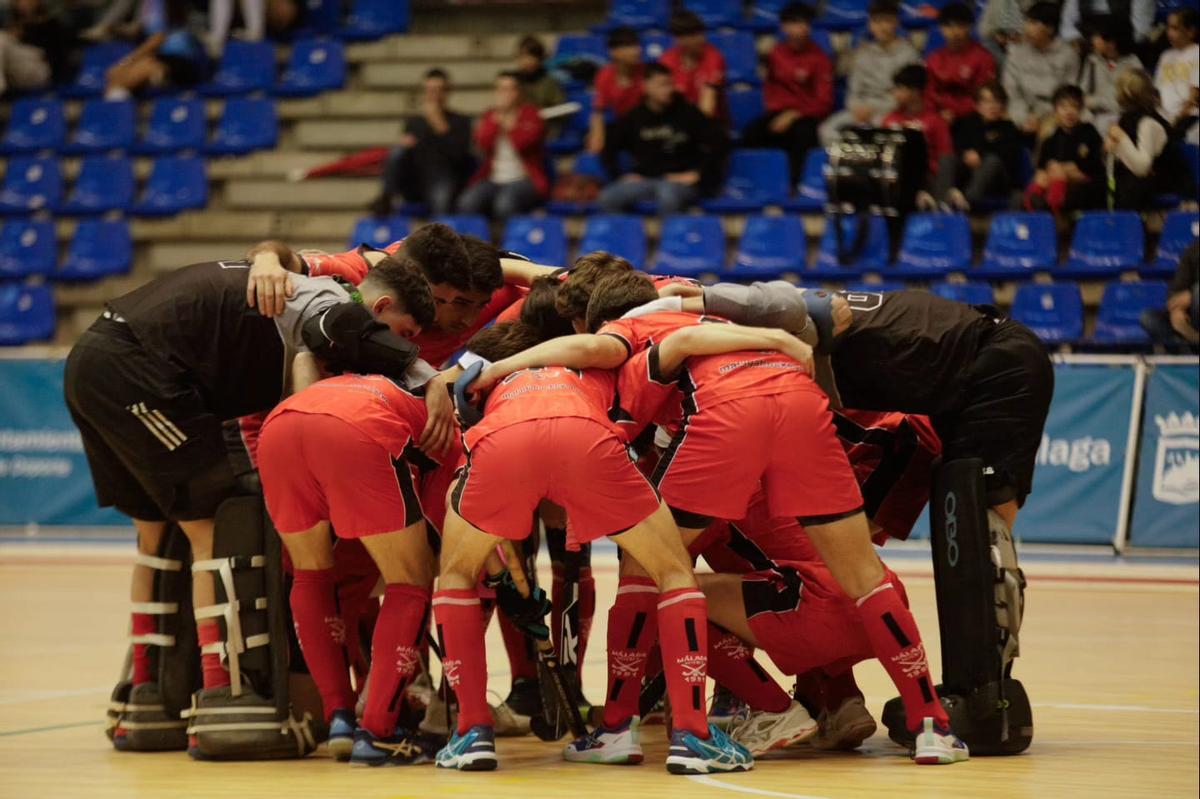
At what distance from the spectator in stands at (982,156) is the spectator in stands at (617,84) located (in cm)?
293

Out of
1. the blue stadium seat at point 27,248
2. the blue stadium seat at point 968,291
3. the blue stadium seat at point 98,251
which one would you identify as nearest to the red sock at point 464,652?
the blue stadium seat at point 968,291

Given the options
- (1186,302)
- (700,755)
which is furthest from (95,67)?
(700,755)

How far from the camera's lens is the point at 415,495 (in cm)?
560

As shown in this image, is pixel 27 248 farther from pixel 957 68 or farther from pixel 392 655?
pixel 392 655

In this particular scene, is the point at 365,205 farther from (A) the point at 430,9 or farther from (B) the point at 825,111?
(B) the point at 825,111

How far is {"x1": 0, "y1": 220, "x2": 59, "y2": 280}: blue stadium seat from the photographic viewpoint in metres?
16.7

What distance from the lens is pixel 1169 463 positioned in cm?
1145

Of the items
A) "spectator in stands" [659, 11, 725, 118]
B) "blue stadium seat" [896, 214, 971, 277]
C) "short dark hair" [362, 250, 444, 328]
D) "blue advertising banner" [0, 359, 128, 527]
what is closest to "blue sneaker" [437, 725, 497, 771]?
"short dark hair" [362, 250, 444, 328]

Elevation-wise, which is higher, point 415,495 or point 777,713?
point 415,495

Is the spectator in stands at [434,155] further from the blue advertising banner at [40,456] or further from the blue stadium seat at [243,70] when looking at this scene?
the blue advertising banner at [40,456]

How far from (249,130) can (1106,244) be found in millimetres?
9286

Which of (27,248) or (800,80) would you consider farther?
(27,248)

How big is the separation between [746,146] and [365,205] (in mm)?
4196

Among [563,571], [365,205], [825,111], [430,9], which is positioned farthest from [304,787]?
[430,9]
